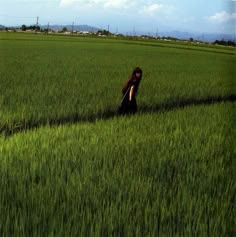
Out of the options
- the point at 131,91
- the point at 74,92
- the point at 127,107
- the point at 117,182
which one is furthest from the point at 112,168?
the point at 74,92

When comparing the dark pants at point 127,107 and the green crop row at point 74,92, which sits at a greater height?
the dark pants at point 127,107

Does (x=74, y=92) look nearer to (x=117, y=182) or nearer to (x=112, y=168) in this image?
(x=112, y=168)

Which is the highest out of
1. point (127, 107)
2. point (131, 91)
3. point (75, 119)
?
point (131, 91)

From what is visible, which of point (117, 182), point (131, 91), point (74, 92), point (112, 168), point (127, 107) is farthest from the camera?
point (74, 92)

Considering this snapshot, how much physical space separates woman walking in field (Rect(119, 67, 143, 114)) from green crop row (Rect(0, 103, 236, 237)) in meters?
0.68

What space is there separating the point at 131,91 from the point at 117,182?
2309mm

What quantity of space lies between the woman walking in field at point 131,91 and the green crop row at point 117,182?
2.22 ft

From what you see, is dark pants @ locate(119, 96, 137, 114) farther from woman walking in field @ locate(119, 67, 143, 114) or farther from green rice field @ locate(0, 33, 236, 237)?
green rice field @ locate(0, 33, 236, 237)

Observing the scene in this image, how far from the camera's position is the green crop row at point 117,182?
78.2 inches

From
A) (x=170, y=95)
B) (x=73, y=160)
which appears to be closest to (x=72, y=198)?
(x=73, y=160)

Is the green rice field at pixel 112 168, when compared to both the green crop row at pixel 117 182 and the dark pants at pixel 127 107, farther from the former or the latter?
the dark pants at pixel 127 107

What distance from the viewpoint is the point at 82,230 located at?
6.10ft

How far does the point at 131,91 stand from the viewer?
4.73 metres

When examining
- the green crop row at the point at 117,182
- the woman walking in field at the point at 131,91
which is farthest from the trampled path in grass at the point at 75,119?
the green crop row at the point at 117,182
